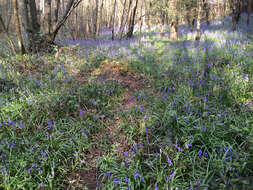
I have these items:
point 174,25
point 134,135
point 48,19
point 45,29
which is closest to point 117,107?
point 134,135

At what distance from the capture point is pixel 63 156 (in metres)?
2.86

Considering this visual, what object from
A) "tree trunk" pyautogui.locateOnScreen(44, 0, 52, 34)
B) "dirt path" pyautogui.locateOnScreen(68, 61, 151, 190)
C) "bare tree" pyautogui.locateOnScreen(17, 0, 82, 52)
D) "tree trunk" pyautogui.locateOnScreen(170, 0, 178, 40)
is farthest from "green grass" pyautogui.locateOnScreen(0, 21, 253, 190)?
"tree trunk" pyautogui.locateOnScreen(170, 0, 178, 40)

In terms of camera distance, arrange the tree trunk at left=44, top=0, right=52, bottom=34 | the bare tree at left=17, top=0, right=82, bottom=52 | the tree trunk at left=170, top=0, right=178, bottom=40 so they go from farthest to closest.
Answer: the tree trunk at left=170, top=0, right=178, bottom=40 < the tree trunk at left=44, top=0, right=52, bottom=34 < the bare tree at left=17, top=0, right=82, bottom=52

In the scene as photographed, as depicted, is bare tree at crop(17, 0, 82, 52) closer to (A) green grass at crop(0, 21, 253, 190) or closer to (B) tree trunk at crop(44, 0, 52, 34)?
(B) tree trunk at crop(44, 0, 52, 34)

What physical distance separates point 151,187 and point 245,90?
305cm

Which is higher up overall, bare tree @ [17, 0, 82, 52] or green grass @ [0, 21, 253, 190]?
bare tree @ [17, 0, 82, 52]

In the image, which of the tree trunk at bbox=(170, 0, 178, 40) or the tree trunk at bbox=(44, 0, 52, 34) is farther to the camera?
the tree trunk at bbox=(170, 0, 178, 40)

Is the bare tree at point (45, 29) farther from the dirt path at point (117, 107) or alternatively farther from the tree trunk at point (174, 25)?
the tree trunk at point (174, 25)

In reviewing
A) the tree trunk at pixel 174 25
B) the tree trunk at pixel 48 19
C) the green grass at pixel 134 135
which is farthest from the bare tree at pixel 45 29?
the tree trunk at pixel 174 25

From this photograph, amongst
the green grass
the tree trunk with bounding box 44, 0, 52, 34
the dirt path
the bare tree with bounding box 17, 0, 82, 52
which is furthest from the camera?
the tree trunk with bounding box 44, 0, 52, 34

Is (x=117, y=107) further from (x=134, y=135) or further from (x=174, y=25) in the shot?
(x=174, y=25)

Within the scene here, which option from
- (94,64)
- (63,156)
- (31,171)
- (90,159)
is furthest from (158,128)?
(94,64)

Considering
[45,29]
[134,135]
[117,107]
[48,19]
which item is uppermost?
[48,19]

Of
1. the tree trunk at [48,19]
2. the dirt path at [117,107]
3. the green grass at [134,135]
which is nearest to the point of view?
the green grass at [134,135]
